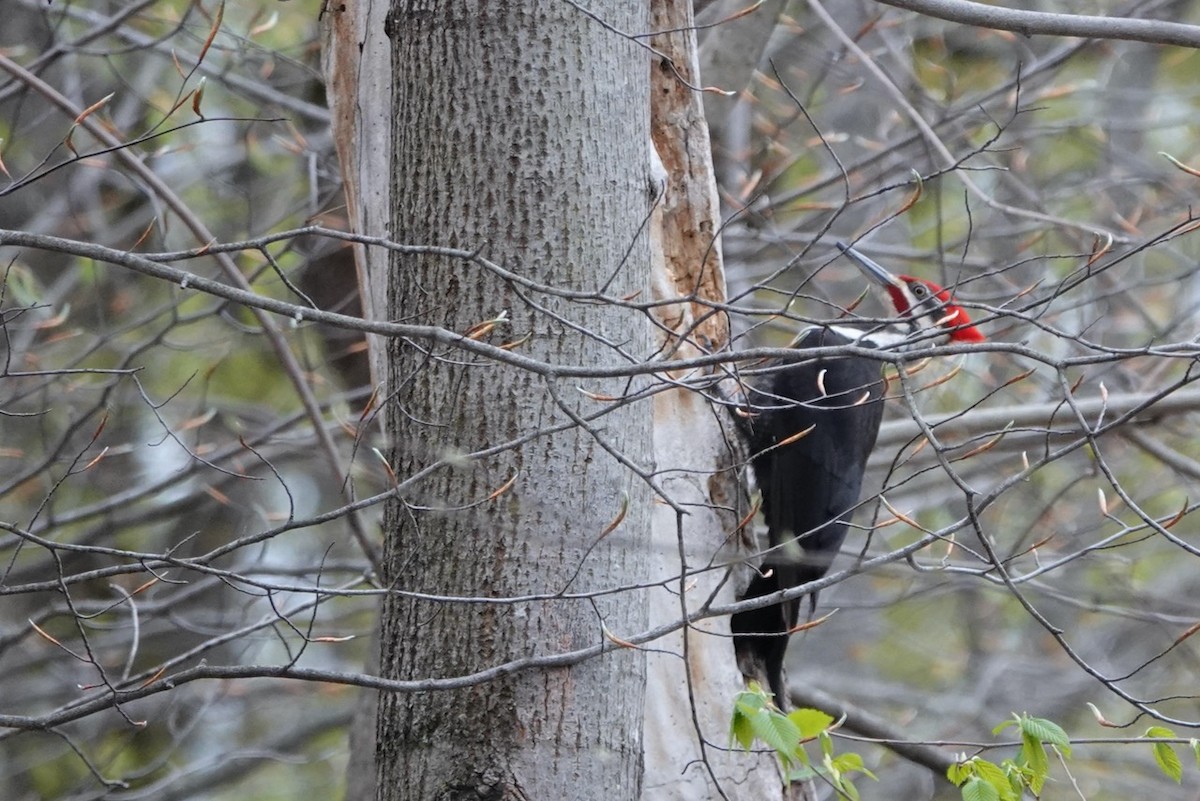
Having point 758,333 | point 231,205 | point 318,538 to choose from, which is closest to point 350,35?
point 758,333

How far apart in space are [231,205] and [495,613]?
493 cm

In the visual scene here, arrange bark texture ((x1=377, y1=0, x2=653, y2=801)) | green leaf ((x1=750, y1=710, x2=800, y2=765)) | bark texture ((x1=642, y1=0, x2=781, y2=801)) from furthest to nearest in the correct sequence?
1. bark texture ((x1=642, y1=0, x2=781, y2=801))
2. bark texture ((x1=377, y1=0, x2=653, y2=801))
3. green leaf ((x1=750, y1=710, x2=800, y2=765))

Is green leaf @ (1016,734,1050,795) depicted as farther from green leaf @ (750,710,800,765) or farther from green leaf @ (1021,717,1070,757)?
green leaf @ (750,710,800,765)

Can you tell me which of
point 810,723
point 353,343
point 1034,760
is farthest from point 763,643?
point 353,343

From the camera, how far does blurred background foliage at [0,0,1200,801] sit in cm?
450

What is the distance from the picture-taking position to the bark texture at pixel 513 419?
2.18 m

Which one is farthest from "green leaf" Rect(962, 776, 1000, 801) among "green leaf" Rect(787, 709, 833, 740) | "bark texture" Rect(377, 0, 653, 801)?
"bark texture" Rect(377, 0, 653, 801)

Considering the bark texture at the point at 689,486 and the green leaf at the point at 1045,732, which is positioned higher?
the bark texture at the point at 689,486

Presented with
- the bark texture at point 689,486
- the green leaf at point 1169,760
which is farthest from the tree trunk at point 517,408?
the green leaf at point 1169,760

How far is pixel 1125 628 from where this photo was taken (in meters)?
8.27

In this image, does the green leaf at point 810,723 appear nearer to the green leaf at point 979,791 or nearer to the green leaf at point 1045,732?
the green leaf at point 979,791

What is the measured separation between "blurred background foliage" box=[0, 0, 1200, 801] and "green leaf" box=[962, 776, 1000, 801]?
6.22 feet

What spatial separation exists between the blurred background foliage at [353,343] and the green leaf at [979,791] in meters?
1.90

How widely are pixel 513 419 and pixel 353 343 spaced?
3429 millimetres
